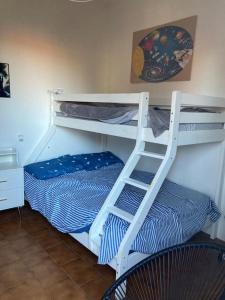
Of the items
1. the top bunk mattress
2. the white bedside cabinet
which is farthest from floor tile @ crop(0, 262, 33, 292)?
the top bunk mattress

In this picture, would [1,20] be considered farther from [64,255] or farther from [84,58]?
[64,255]

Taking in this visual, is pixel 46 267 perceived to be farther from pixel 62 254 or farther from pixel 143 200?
pixel 143 200

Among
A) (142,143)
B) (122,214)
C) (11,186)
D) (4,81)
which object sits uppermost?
(4,81)

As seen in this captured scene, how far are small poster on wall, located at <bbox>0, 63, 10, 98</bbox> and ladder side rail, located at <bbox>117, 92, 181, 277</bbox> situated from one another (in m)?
2.09

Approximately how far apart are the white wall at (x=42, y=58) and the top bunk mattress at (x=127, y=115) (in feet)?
1.80

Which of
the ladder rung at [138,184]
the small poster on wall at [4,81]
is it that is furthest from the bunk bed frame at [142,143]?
the small poster on wall at [4,81]

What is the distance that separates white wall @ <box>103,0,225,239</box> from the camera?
2486 mm

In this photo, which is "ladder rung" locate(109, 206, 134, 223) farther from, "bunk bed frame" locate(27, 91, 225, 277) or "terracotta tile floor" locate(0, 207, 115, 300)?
"terracotta tile floor" locate(0, 207, 115, 300)

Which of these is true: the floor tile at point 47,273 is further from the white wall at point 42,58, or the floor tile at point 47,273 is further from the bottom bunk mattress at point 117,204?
the white wall at point 42,58

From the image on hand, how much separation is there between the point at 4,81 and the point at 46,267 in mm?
2117

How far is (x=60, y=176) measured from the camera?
2.89m

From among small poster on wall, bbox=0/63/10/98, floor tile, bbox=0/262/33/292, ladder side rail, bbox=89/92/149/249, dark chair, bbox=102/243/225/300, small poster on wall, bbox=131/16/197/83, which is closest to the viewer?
dark chair, bbox=102/243/225/300

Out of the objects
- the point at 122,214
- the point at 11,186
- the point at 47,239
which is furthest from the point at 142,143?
the point at 11,186

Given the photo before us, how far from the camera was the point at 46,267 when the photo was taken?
2041 millimetres
